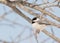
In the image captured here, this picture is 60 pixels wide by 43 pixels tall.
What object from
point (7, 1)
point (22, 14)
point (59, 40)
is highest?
point (7, 1)

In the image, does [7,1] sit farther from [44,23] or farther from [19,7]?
[44,23]

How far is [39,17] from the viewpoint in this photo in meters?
1.75

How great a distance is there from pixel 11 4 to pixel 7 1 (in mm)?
41

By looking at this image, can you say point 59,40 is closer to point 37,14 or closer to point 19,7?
point 37,14

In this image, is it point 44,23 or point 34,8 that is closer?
point 44,23

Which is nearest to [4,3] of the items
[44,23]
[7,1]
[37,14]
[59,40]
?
[7,1]

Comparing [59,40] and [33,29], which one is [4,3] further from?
[59,40]

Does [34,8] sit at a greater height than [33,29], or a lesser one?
greater

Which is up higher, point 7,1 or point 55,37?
point 7,1

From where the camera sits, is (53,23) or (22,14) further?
(22,14)

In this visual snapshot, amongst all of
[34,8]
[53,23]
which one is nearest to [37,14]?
[34,8]

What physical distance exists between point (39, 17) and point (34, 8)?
119 mm

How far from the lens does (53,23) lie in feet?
5.51

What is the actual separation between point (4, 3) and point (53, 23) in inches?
18.4
